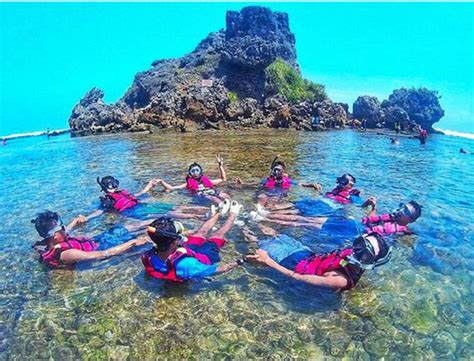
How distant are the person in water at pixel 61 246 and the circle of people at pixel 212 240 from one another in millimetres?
16

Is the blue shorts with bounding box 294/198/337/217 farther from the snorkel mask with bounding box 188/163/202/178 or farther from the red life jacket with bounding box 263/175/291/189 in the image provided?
the snorkel mask with bounding box 188/163/202/178

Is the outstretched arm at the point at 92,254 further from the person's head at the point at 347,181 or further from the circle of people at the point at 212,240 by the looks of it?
the person's head at the point at 347,181

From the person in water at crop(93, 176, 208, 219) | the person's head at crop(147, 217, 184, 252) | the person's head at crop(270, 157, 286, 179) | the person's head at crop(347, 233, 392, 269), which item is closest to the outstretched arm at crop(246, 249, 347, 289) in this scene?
the person's head at crop(347, 233, 392, 269)

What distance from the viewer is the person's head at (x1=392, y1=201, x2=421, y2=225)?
7.85 meters

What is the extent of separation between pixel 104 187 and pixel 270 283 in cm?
562

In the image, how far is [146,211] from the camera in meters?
9.73

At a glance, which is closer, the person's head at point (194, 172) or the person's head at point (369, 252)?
the person's head at point (369, 252)

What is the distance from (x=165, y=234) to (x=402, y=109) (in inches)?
2337

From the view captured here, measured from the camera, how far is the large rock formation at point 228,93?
38.9 m

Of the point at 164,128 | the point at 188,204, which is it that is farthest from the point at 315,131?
the point at 188,204

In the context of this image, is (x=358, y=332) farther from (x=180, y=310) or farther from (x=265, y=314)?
(x=180, y=310)

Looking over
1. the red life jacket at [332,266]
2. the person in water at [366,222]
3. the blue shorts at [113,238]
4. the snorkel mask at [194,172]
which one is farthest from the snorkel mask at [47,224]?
the snorkel mask at [194,172]

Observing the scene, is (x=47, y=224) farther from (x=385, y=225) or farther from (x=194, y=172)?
(x=385, y=225)

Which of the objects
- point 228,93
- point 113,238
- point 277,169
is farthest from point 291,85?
point 113,238
